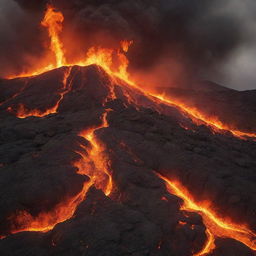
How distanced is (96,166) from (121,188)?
5.86ft

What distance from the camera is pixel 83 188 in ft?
34.6

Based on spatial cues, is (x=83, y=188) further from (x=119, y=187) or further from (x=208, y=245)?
(x=208, y=245)

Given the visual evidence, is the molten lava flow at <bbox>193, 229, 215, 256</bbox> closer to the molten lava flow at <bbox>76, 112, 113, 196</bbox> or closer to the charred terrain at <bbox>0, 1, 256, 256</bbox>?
the charred terrain at <bbox>0, 1, 256, 256</bbox>

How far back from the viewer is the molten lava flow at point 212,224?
9.45 m

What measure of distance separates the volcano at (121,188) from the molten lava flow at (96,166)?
4 centimetres

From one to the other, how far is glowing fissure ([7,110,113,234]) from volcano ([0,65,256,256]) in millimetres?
33

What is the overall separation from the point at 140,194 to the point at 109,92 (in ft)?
46.2

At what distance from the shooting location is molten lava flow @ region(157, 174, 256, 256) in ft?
31.0

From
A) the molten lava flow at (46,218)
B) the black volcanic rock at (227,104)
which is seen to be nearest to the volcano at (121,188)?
the molten lava flow at (46,218)

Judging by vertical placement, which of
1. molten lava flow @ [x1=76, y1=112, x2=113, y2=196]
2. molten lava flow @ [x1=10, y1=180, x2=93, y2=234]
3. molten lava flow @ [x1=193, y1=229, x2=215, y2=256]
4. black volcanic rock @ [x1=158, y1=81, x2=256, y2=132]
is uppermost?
black volcanic rock @ [x1=158, y1=81, x2=256, y2=132]

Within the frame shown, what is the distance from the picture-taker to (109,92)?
23406mm

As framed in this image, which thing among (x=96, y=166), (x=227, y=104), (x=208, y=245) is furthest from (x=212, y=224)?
(x=227, y=104)

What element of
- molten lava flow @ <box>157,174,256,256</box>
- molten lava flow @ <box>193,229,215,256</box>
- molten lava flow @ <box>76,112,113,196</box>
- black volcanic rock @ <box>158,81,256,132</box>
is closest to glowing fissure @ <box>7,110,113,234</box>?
molten lava flow @ <box>76,112,113,196</box>

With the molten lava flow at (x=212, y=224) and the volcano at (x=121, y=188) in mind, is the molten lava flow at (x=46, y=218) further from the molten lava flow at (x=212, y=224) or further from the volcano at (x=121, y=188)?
the molten lava flow at (x=212, y=224)
